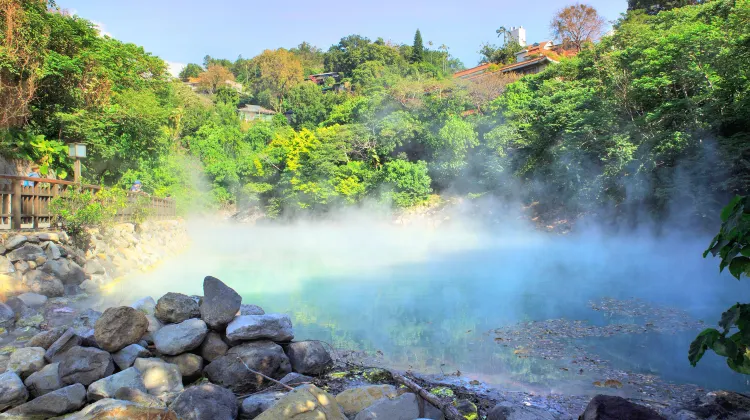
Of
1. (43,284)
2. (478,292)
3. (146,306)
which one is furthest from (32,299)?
(478,292)

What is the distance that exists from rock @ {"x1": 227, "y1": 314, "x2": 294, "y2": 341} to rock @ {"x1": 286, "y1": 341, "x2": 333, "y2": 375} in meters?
0.16

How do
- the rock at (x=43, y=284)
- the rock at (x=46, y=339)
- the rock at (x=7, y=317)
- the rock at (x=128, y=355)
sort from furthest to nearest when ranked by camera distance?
the rock at (x=43, y=284) → the rock at (x=7, y=317) → the rock at (x=46, y=339) → the rock at (x=128, y=355)

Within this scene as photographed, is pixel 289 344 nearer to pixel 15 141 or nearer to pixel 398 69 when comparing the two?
pixel 15 141

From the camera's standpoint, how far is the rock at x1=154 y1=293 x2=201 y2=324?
197 inches

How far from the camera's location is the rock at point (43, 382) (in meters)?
3.95

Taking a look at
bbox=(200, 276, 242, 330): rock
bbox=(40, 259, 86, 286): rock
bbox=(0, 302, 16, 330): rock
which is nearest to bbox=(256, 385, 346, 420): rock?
bbox=(200, 276, 242, 330): rock

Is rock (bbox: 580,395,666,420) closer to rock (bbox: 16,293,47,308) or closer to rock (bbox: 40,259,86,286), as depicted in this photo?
rock (bbox: 16,293,47,308)

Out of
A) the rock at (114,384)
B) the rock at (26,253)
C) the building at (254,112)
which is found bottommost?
the rock at (114,384)

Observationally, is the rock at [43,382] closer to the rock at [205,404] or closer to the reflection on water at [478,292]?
the rock at [205,404]

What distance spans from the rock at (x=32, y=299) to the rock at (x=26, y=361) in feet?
8.42

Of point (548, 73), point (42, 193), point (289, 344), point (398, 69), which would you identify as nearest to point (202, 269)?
point (42, 193)

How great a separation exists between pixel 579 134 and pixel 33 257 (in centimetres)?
1547

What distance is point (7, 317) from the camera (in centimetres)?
566

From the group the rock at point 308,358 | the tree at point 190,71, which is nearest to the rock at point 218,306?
the rock at point 308,358
